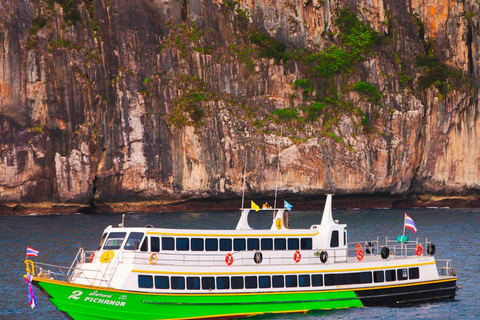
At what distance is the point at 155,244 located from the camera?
102 ft

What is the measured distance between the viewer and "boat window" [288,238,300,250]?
110 feet

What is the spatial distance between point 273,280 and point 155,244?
17.6ft

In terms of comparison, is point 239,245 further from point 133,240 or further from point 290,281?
point 133,240

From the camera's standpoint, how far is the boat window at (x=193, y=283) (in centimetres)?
3078

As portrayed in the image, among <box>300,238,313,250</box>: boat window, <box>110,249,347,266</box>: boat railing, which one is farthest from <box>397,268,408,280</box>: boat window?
<box>300,238,313,250</box>: boat window

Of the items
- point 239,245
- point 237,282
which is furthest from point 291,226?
point 237,282

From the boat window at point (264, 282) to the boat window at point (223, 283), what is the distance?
147 centimetres

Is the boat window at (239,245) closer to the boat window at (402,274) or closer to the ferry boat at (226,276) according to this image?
the ferry boat at (226,276)

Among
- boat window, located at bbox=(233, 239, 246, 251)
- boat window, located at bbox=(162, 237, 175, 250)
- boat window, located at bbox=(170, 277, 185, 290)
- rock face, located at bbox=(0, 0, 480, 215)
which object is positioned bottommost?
boat window, located at bbox=(170, 277, 185, 290)

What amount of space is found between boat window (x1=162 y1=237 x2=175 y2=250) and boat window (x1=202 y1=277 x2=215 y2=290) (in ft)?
6.19

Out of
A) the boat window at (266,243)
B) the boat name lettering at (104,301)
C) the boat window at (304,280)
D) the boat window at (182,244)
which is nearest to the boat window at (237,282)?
the boat window at (266,243)

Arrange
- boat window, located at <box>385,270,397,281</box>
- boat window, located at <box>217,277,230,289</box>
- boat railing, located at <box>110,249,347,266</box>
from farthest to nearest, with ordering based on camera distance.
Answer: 1. boat window, located at <box>385,270,397,281</box>
2. boat window, located at <box>217,277,230,289</box>
3. boat railing, located at <box>110,249,347,266</box>

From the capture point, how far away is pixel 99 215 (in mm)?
80375

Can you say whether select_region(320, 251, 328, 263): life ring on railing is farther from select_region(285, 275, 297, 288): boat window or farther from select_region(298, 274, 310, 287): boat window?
select_region(285, 275, 297, 288): boat window
